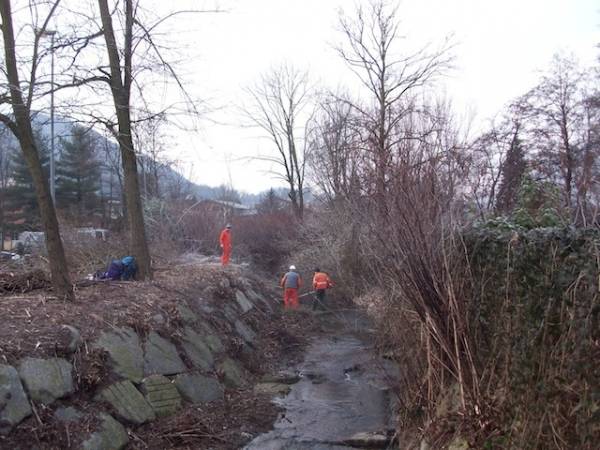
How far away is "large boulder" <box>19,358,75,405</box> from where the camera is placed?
21.9 feet

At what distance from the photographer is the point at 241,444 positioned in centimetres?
803

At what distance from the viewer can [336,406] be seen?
1000 cm

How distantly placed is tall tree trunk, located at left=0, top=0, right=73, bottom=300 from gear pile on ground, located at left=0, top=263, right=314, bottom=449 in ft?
1.37

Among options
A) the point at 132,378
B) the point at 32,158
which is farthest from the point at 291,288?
the point at 32,158

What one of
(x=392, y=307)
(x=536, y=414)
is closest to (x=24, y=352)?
(x=392, y=307)

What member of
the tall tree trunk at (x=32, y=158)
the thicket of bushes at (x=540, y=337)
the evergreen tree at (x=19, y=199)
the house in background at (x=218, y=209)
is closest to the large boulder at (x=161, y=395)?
the tall tree trunk at (x=32, y=158)

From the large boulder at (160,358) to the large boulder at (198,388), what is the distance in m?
0.19

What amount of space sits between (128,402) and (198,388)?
1.83m

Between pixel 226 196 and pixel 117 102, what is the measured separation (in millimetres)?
63981

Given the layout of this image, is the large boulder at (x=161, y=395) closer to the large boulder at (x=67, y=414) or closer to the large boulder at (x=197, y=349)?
the large boulder at (x=197, y=349)

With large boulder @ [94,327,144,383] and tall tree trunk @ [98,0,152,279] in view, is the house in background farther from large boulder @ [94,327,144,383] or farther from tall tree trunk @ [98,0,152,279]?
large boulder @ [94,327,144,383]

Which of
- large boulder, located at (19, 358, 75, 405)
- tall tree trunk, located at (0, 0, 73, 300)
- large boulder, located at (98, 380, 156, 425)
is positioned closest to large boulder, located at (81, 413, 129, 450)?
large boulder, located at (98, 380, 156, 425)

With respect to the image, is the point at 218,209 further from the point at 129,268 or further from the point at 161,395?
the point at 161,395

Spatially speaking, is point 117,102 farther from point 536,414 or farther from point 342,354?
point 536,414
